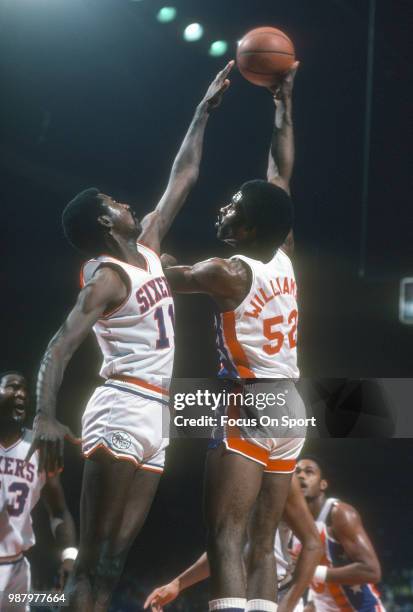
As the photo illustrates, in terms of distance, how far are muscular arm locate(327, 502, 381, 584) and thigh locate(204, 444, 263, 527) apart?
95.4 inches

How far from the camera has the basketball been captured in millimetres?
5152

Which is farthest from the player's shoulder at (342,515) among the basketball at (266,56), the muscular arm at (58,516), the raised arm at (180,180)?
the basketball at (266,56)

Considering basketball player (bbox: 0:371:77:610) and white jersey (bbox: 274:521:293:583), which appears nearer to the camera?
basketball player (bbox: 0:371:77:610)

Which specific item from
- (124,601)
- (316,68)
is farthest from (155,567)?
(316,68)

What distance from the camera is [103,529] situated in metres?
3.53

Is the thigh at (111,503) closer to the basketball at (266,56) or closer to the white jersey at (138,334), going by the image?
the white jersey at (138,334)

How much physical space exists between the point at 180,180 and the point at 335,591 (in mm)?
A: 3330

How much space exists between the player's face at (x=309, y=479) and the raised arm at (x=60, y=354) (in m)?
3.22

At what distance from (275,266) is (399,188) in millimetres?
6459

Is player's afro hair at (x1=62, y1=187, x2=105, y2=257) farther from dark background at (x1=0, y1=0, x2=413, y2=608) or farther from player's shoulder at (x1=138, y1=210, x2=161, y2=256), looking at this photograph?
dark background at (x1=0, y1=0, x2=413, y2=608)

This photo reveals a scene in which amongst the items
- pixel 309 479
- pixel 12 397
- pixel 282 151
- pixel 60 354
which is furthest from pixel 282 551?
pixel 60 354

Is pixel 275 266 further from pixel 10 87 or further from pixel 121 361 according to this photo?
pixel 10 87

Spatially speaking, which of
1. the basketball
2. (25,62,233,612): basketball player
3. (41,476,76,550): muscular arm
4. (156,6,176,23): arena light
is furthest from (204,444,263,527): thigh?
(156,6,176,23): arena light

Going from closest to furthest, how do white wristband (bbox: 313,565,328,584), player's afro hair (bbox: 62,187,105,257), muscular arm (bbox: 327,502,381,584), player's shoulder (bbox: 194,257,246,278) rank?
player's shoulder (bbox: 194,257,246,278), player's afro hair (bbox: 62,187,105,257), muscular arm (bbox: 327,502,381,584), white wristband (bbox: 313,565,328,584)
